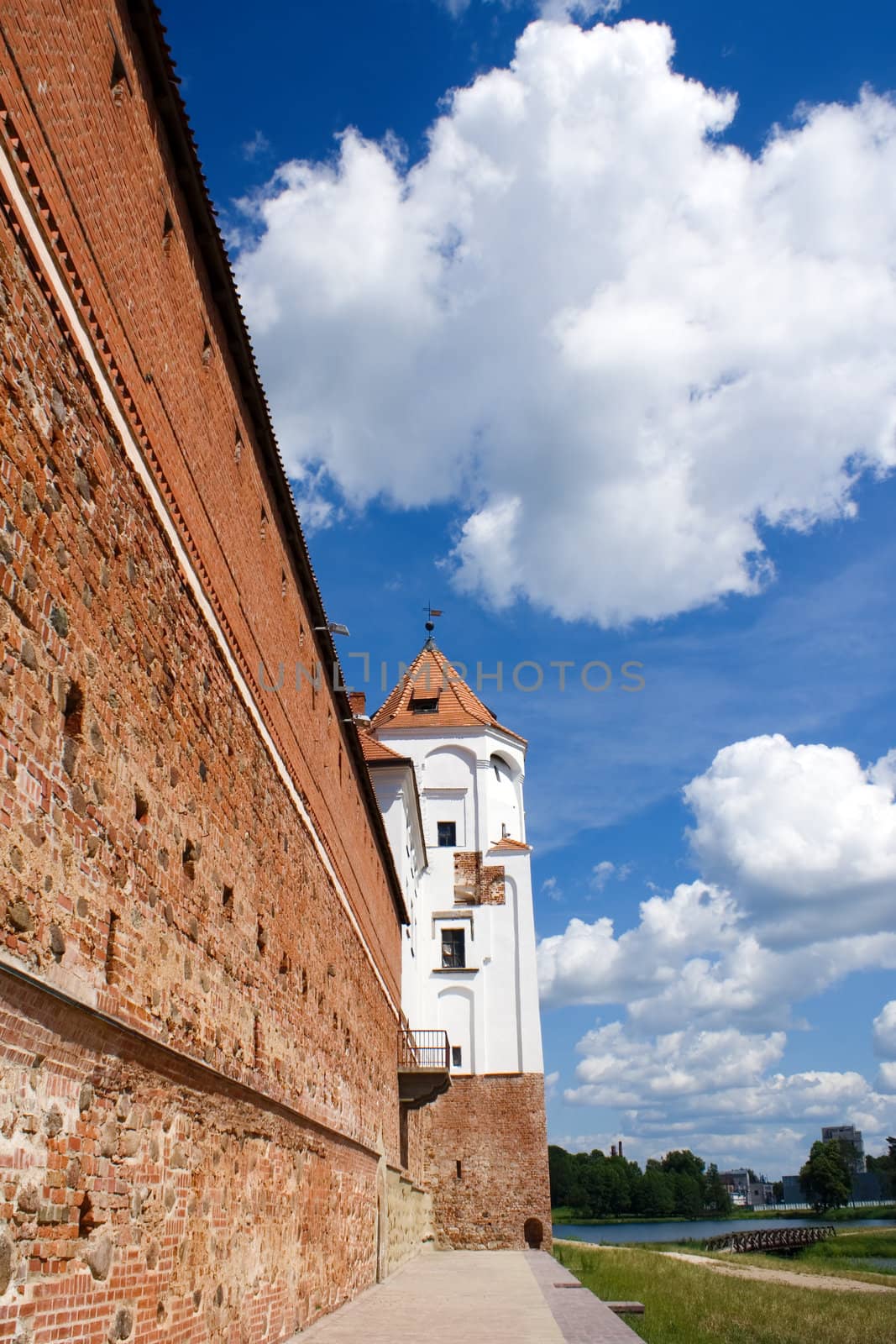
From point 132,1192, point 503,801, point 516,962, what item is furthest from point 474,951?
point 132,1192

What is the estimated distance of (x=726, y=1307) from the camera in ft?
63.1

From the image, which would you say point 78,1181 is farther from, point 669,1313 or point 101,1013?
point 669,1313

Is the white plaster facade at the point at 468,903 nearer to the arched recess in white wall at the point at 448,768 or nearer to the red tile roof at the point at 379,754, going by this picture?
the arched recess in white wall at the point at 448,768

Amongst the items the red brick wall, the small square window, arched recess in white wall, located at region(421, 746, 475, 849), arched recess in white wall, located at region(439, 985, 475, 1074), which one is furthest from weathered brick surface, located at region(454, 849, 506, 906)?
the red brick wall

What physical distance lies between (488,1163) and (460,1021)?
353 centimetres

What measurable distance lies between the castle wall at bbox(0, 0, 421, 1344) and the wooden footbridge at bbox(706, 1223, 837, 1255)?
154 ft

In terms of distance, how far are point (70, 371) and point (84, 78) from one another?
5.11ft

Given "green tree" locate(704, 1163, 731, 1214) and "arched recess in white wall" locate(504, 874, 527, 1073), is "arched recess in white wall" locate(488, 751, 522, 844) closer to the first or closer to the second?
"arched recess in white wall" locate(504, 874, 527, 1073)

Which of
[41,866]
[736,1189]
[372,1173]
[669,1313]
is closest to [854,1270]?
[669,1313]

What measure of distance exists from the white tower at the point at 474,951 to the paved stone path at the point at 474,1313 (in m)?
8.23

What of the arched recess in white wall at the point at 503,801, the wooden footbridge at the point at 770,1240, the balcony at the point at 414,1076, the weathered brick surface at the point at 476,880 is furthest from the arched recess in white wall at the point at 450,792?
the wooden footbridge at the point at 770,1240

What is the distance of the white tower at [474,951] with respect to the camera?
2683cm

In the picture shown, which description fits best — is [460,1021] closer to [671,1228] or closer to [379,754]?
[379,754]

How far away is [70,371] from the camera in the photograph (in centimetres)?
492
